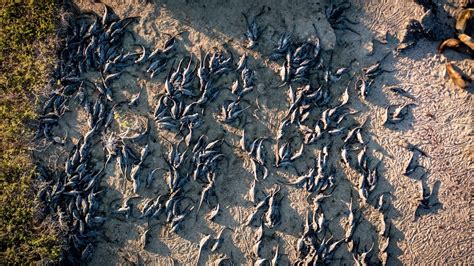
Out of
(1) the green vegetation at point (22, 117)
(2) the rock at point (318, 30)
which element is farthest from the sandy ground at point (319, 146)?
(1) the green vegetation at point (22, 117)

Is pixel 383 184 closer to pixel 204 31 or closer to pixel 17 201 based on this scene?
pixel 204 31

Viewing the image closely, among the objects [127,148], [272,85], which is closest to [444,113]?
[272,85]

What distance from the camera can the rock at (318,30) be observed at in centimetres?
660

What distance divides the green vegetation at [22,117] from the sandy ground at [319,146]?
0.68 m

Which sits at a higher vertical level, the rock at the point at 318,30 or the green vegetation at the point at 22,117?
the rock at the point at 318,30

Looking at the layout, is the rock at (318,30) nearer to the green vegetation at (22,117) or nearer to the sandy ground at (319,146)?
the sandy ground at (319,146)

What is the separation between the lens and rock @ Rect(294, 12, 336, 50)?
Result: 6598 mm

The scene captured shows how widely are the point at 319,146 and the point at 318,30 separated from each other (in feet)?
5.94

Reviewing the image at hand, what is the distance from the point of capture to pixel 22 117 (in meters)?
6.54

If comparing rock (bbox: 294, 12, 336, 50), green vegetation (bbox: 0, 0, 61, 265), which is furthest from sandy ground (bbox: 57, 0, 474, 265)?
green vegetation (bbox: 0, 0, 61, 265)

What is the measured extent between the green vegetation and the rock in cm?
382

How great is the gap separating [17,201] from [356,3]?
20.0 feet

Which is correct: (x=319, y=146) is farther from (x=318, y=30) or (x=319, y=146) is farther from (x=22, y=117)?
(x=22, y=117)

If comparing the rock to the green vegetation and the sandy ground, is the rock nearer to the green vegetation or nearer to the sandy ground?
the sandy ground
